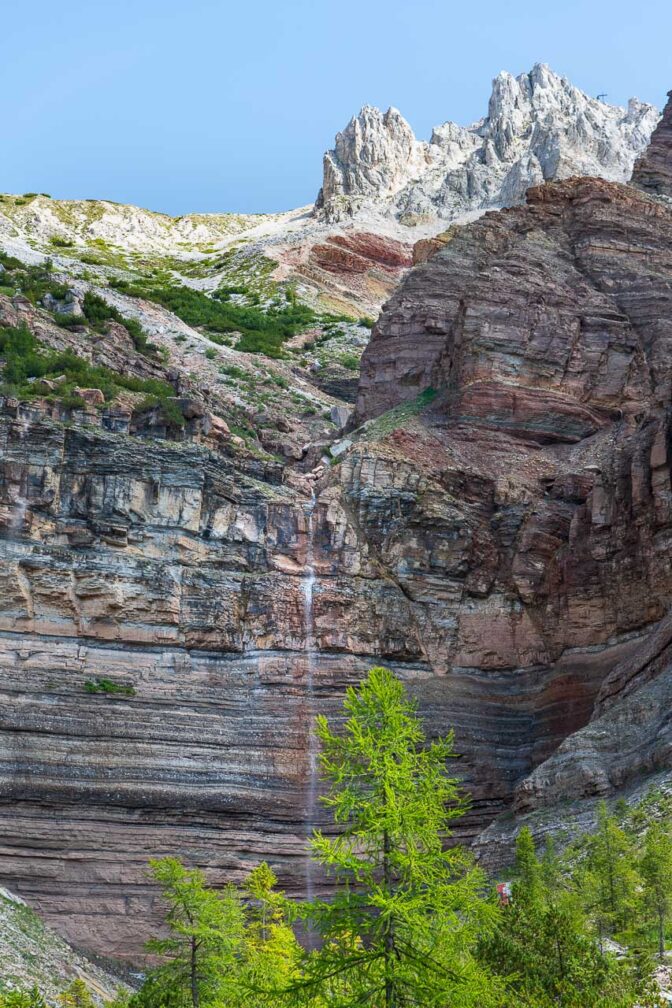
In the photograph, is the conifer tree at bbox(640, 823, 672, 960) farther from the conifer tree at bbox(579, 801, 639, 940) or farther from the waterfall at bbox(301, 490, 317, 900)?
the waterfall at bbox(301, 490, 317, 900)

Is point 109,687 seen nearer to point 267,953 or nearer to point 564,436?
point 267,953

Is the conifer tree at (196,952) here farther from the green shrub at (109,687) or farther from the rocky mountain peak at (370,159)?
the rocky mountain peak at (370,159)

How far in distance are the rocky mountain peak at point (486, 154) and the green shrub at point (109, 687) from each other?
256 ft

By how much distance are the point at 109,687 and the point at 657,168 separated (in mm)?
50698

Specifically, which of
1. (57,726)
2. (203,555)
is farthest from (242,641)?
(57,726)

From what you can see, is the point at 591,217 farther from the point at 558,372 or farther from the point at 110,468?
the point at 110,468

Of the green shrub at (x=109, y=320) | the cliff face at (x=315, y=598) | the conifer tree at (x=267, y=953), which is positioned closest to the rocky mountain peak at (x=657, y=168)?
the cliff face at (x=315, y=598)

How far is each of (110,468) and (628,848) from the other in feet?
77.9

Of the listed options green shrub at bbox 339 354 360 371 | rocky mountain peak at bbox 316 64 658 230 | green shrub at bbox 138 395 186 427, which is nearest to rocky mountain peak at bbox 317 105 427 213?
rocky mountain peak at bbox 316 64 658 230

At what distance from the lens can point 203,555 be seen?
4484 cm

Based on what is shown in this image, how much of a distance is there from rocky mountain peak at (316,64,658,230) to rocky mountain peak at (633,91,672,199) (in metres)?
32.2

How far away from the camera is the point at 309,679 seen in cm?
4409

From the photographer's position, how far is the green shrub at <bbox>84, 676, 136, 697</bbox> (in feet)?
134

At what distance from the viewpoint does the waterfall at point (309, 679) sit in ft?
135
